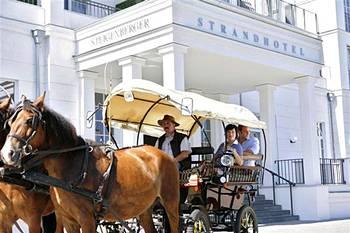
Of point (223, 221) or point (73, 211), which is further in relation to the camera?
point (223, 221)

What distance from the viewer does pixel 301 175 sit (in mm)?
17109

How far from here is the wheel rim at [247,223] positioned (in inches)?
321

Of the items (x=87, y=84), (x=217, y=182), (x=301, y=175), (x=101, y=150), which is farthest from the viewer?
(x=301, y=175)

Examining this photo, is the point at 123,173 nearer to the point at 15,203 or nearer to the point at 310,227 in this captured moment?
the point at 15,203

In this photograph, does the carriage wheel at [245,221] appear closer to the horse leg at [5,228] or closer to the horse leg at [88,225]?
the horse leg at [88,225]

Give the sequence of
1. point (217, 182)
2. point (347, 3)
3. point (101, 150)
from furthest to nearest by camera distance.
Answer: point (347, 3) → point (217, 182) → point (101, 150)

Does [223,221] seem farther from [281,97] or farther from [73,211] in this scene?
[281,97]

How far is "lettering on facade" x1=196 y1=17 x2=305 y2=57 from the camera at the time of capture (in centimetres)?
1246

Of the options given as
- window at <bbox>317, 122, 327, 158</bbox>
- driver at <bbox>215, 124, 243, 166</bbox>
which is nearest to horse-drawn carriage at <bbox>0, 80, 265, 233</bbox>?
driver at <bbox>215, 124, 243, 166</bbox>

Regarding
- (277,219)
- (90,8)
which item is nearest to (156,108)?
(90,8)

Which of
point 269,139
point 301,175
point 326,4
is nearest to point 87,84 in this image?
point 269,139

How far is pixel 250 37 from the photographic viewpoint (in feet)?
44.6

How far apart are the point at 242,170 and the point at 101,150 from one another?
310cm

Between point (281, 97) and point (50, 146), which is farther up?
point (281, 97)
